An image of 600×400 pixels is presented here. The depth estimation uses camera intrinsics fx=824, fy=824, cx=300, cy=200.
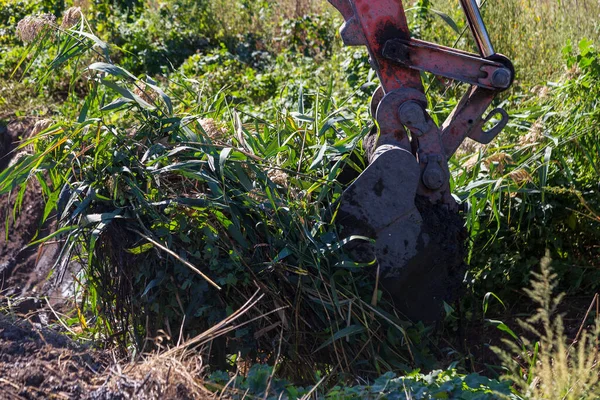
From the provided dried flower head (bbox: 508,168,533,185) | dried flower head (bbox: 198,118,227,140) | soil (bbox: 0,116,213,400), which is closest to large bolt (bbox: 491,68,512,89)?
dried flower head (bbox: 508,168,533,185)

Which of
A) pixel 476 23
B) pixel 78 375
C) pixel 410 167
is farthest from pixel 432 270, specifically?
pixel 78 375

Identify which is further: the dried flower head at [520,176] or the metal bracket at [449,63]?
the dried flower head at [520,176]

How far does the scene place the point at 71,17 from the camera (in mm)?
3873

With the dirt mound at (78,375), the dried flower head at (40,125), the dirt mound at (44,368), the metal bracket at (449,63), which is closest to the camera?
the dirt mound at (78,375)

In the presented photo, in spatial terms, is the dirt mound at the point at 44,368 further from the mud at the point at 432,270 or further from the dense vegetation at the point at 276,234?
the mud at the point at 432,270

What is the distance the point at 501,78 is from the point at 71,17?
79.0 inches

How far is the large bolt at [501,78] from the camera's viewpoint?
12.0 ft

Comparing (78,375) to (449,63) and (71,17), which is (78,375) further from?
(449,63)

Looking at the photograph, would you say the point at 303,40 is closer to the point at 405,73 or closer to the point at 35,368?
the point at 405,73

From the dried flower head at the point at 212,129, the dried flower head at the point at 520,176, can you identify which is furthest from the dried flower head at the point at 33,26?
the dried flower head at the point at 520,176

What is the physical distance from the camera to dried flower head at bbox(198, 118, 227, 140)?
3900 millimetres

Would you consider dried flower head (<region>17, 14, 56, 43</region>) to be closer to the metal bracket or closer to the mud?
the metal bracket

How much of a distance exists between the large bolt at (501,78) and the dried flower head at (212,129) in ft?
4.19

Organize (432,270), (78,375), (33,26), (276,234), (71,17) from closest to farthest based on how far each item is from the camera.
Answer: (78,375)
(276,234)
(432,270)
(33,26)
(71,17)
